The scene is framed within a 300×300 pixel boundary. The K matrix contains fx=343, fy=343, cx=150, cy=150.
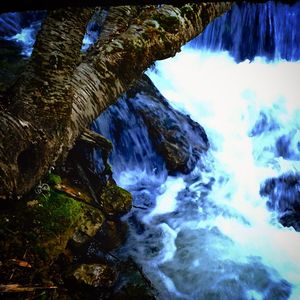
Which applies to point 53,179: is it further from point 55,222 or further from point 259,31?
point 259,31

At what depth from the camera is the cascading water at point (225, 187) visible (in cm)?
469

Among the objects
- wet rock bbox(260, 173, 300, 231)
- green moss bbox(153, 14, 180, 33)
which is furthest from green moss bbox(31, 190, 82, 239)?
wet rock bbox(260, 173, 300, 231)

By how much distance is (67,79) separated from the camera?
2.52 metres

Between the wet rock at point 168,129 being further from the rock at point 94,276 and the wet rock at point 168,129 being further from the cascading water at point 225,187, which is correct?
the rock at point 94,276

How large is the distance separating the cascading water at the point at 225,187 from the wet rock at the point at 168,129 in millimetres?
366

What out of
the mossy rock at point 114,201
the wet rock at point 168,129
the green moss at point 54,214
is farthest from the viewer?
the wet rock at point 168,129

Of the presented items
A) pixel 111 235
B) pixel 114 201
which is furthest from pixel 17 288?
pixel 114 201

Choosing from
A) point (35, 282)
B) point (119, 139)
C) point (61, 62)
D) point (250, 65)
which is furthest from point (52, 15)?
point (250, 65)

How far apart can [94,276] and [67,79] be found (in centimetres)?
187

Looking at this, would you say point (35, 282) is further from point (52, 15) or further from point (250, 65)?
point (250, 65)

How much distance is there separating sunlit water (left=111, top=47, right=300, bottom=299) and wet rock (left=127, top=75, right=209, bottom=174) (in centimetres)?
35

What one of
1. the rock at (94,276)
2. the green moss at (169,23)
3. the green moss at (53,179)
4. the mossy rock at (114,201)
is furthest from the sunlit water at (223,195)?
the green moss at (169,23)

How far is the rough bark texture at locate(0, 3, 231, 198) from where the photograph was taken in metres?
2.35

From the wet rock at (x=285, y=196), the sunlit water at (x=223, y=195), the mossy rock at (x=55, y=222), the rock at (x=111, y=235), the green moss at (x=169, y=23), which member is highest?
the green moss at (x=169, y=23)
